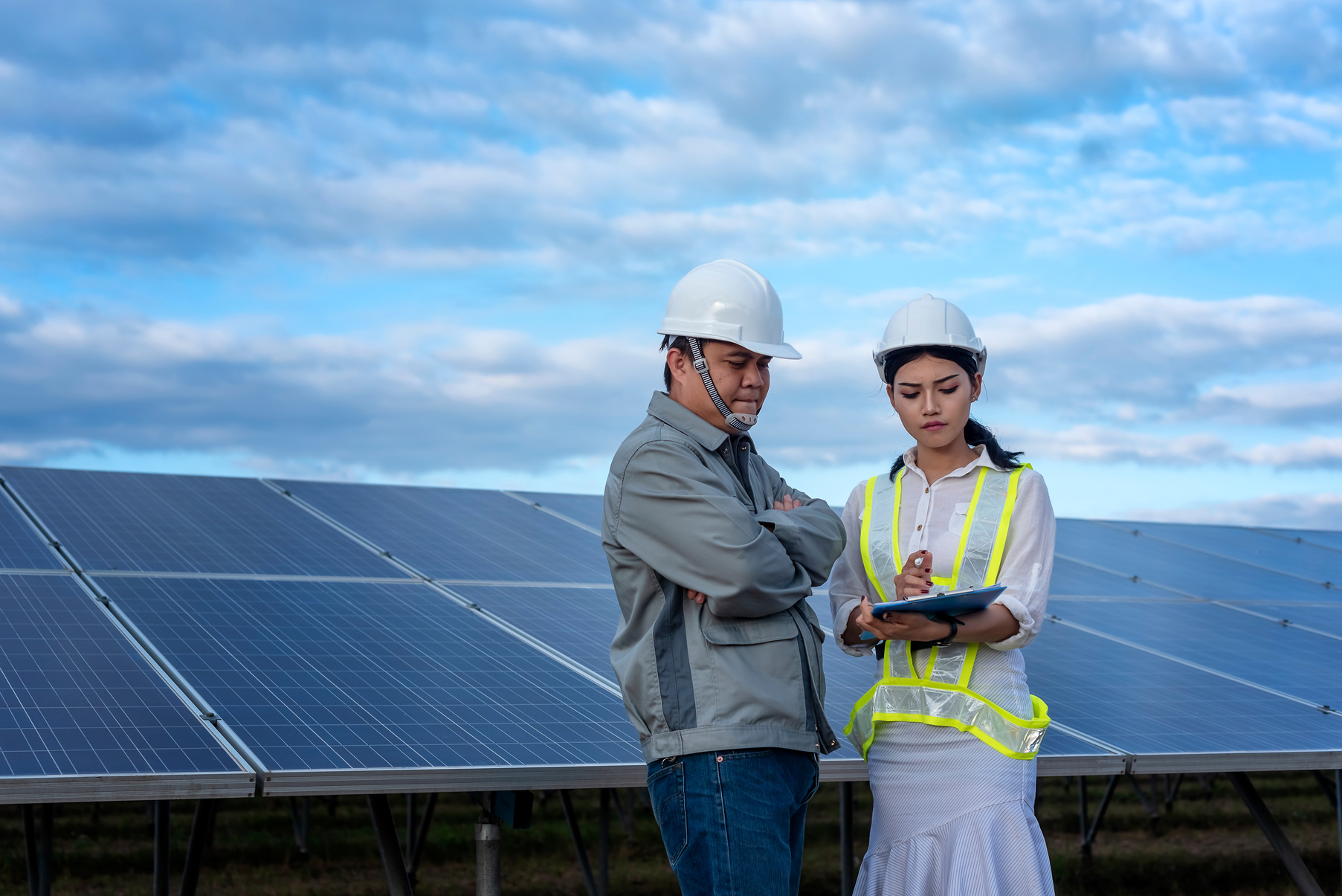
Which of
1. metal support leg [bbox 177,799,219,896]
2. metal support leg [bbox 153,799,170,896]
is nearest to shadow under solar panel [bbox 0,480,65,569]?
metal support leg [bbox 177,799,219,896]

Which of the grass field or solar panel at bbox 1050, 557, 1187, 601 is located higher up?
solar panel at bbox 1050, 557, 1187, 601

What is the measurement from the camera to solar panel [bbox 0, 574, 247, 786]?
12.7ft

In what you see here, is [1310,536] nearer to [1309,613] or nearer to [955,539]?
[1309,613]

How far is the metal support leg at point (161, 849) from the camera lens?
6.51 m

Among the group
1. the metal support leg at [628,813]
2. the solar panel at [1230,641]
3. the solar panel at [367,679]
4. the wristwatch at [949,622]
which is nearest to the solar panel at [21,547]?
the solar panel at [367,679]

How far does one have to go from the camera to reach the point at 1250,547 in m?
13.1

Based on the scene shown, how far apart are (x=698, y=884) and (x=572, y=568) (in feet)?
13.9

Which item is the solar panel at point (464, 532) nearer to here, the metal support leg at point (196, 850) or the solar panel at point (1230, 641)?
the metal support leg at point (196, 850)

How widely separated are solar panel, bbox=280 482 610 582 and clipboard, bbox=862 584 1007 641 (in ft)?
12.0

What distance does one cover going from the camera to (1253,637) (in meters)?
8.54

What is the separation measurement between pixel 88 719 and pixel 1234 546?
38.5 feet

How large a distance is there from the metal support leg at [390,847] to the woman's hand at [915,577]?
2.05m

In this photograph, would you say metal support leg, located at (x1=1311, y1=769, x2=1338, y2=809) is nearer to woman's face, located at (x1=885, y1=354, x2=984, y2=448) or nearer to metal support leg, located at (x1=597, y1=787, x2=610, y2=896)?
metal support leg, located at (x1=597, y1=787, x2=610, y2=896)

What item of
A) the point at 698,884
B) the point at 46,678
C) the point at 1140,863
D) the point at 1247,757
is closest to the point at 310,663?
the point at 46,678
